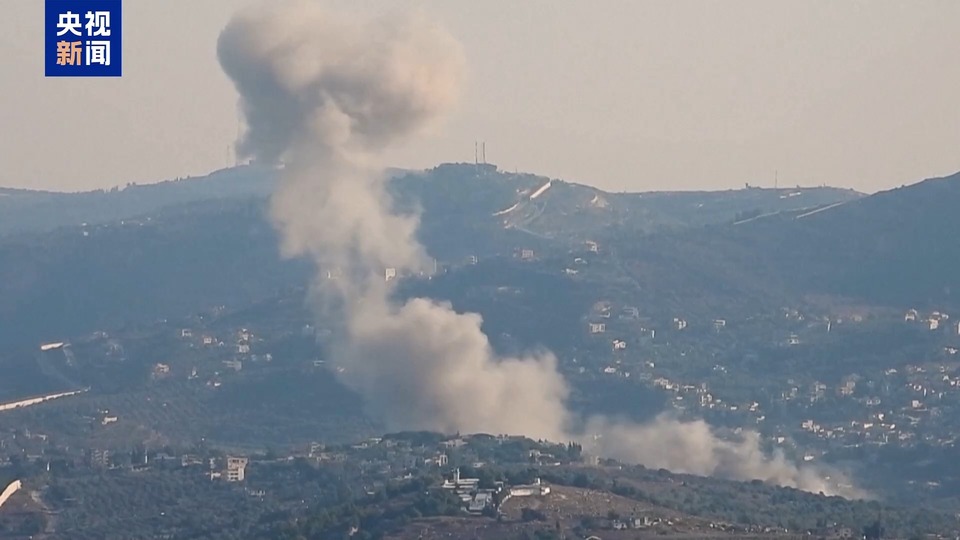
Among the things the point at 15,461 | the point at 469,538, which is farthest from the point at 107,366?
the point at 469,538

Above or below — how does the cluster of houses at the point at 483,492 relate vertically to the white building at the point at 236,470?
below

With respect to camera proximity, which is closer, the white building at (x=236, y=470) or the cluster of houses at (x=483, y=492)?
the cluster of houses at (x=483, y=492)

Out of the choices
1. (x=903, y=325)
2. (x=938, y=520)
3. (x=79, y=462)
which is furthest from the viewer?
(x=903, y=325)

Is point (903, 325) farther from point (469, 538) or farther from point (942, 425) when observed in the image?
point (469, 538)

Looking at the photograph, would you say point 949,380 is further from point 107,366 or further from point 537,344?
point 107,366

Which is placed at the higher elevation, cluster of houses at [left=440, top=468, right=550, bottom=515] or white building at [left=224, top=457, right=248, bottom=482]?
white building at [left=224, top=457, right=248, bottom=482]

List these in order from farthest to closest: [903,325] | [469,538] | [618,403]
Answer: [903,325]
[618,403]
[469,538]

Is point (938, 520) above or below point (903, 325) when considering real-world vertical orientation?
below

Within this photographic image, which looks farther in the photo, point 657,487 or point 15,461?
point 15,461

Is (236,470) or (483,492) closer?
(483,492)

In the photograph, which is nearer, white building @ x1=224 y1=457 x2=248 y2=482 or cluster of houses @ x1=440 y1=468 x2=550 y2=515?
cluster of houses @ x1=440 y1=468 x2=550 y2=515

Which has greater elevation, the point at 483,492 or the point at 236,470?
the point at 236,470
